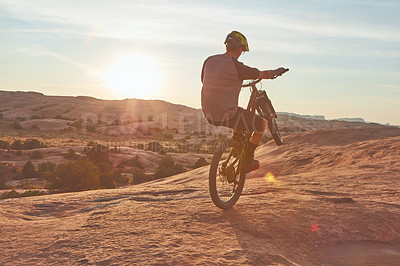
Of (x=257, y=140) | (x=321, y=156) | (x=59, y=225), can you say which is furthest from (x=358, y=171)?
(x=59, y=225)

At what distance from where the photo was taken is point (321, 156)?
11.7 meters

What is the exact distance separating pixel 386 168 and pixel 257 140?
4.67 metres

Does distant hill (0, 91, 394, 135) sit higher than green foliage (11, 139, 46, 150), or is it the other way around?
distant hill (0, 91, 394, 135)

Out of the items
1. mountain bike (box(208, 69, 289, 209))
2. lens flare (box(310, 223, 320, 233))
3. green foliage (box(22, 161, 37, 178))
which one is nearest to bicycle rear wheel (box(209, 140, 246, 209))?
mountain bike (box(208, 69, 289, 209))

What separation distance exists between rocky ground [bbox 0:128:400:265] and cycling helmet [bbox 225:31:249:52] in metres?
2.18

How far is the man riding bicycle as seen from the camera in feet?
15.9

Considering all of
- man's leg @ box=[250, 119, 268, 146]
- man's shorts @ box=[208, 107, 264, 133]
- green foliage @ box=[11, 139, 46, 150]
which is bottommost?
green foliage @ box=[11, 139, 46, 150]

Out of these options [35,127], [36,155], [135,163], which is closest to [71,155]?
[36,155]

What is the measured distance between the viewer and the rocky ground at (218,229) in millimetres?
3328

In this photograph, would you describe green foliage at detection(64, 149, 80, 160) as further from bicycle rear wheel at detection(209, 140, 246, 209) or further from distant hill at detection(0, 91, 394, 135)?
distant hill at detection(0, 91, 394, 135)

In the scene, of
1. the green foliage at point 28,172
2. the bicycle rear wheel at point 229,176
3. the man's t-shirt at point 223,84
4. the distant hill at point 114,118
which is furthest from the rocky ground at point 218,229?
the distant hill at point 114,118

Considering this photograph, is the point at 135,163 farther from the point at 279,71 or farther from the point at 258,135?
the point at 279,71

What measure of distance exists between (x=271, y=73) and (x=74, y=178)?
1605 cm

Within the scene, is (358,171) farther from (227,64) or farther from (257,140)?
(227,64)
